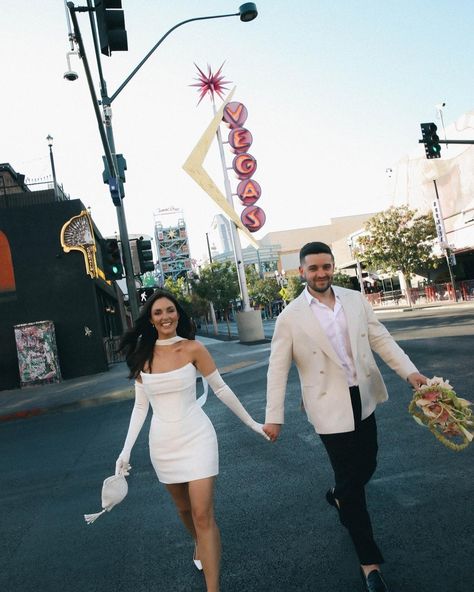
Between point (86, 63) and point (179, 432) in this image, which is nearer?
point (179, 432)

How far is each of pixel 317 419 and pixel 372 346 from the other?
25.4 inches

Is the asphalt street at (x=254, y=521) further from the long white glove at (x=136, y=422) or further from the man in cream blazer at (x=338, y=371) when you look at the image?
the long white glove at (x=136, y=422)

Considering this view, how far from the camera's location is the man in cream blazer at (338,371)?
322cm

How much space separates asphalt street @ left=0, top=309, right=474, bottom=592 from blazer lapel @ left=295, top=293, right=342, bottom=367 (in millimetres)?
1261

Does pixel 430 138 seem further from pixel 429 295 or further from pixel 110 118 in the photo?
pixel 429 295

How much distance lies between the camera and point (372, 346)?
357 cm

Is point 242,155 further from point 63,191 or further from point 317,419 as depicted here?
point 317,419

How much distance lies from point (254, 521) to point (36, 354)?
1685cm

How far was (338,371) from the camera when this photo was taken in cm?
329

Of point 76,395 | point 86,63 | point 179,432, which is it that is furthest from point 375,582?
point 76,395

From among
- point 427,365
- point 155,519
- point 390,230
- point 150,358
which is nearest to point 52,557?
point 155,519

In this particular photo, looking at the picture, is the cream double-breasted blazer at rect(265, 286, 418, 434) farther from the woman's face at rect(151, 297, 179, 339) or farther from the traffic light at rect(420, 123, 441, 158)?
the traffic light at rect(420, 123, 441, 158)

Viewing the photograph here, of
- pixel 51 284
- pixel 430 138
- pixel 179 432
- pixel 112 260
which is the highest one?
pixel 430 138

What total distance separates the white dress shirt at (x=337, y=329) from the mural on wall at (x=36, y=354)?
1752cm
